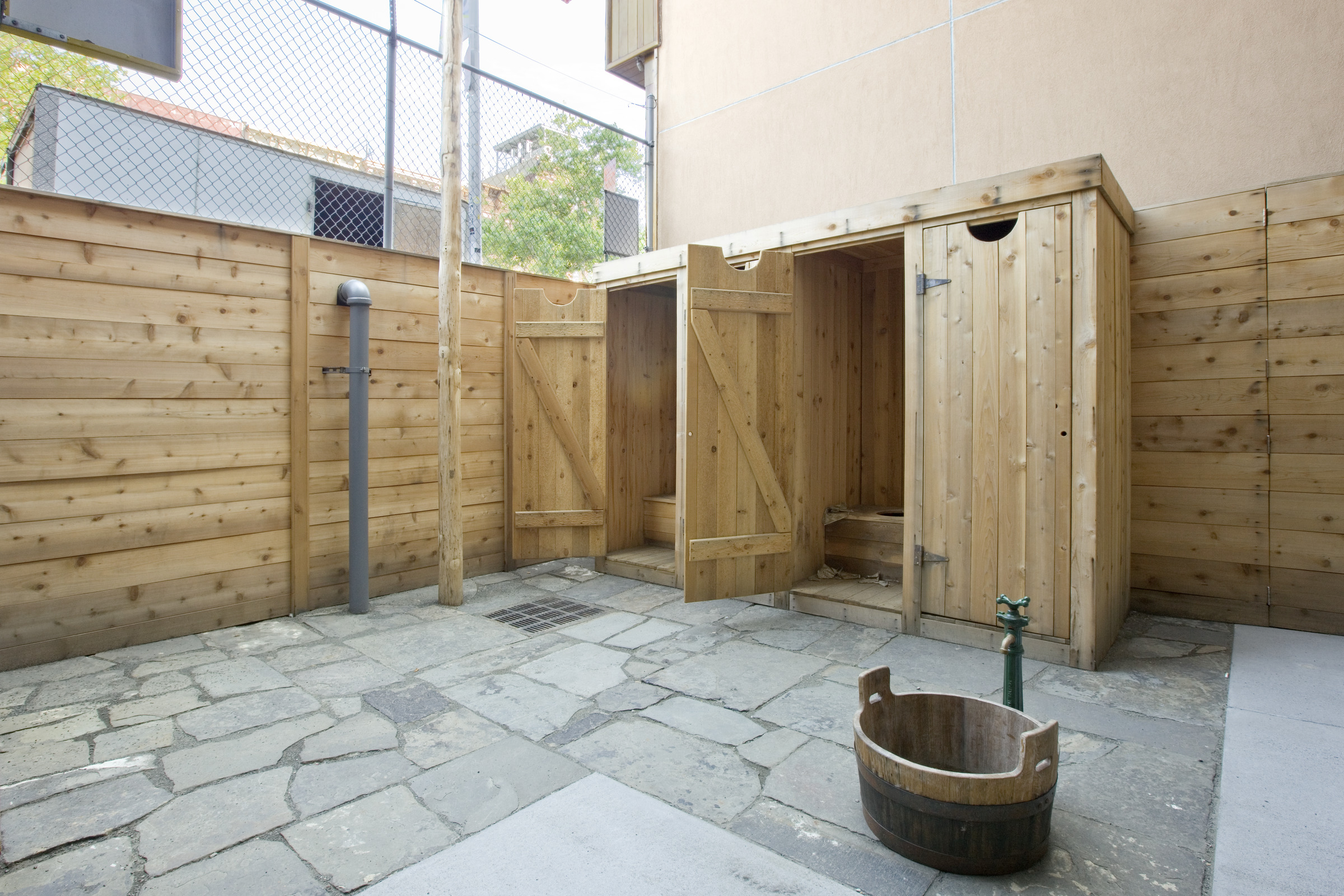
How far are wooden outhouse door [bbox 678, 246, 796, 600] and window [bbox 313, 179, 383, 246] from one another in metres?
2.48

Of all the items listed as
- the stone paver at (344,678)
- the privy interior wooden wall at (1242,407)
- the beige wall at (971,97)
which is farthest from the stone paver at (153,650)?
the privy interior wooden wall at (1242,407)

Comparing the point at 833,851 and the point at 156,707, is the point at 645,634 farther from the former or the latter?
the point at 156,707

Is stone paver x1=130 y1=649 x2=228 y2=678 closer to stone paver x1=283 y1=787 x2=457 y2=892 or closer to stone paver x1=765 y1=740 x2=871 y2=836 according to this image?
stone paver x1=283 y1=787 x2=457 y2=892

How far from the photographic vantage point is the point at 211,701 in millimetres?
2846

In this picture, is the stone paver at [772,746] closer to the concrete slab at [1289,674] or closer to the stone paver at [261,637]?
the concrete slab at [1289,674]

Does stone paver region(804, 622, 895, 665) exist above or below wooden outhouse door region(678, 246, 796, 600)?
below

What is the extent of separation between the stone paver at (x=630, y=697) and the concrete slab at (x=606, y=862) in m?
0.74

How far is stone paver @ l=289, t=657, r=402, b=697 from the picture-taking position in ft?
9.80

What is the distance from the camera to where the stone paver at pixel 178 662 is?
3.16 metres

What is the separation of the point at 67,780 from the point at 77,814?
11.1 inches

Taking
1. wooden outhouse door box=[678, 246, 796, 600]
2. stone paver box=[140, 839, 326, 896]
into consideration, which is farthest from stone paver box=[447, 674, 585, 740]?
wooden outhouse door box=[678, 246, 796, 600]

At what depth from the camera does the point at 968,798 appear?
1.67 meters

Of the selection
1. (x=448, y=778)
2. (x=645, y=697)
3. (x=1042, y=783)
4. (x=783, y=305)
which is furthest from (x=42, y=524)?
(x=1042, y=783)

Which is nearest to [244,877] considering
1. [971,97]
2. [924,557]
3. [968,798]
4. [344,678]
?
[344,678]
